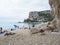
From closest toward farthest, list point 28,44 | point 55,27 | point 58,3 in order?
point 28,44 < point 58,3 < point 55,27

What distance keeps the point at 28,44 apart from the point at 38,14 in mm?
95948

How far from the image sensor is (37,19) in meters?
107

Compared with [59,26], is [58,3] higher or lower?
higher

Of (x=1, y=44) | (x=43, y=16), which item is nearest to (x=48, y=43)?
(x=1, y=44)

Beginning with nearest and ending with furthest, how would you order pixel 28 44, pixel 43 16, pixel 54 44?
pixel 54 44, pixel 28 44, pixel 43 16

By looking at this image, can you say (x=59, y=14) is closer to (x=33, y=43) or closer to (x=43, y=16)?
(x=33, y=43)

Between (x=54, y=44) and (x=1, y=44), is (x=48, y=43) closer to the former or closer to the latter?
(x=54, y=44)

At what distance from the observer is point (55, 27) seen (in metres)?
23.6

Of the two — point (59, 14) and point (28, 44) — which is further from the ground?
point (59, 14)

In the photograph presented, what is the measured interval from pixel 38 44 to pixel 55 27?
10489 millimetres

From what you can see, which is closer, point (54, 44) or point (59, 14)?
point (54, 44)

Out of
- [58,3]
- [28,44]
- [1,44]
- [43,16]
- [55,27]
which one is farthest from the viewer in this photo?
[43,16]

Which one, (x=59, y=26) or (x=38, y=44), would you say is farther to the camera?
(x=59, y=26)

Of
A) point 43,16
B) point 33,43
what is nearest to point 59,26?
point 33,43
